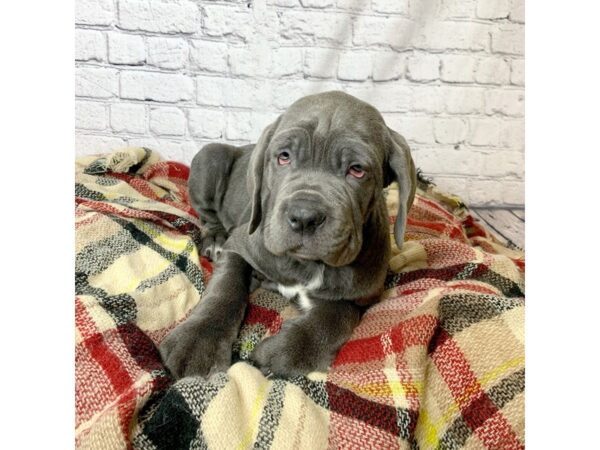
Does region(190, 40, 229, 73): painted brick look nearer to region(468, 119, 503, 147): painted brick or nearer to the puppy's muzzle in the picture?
region(468, 119, 503, 147): painted brick

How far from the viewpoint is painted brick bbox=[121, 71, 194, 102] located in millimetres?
4496

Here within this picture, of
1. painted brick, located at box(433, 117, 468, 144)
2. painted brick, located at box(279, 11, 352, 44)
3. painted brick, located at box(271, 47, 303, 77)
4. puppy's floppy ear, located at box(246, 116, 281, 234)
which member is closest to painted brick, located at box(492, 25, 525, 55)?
painted brick, located at box(433, 117, 468, 144)

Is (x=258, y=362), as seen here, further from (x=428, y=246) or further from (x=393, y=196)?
(x=393, y=196)

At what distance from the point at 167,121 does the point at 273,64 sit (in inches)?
38.9

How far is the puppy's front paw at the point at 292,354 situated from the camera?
2205mm

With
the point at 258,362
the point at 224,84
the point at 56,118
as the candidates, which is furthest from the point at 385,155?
the point at 224,84

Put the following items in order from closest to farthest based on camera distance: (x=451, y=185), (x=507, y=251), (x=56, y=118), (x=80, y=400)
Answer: (x=56, y=118) < (x=80, y=400) < (x=507, y=251) < (x=451, y=185)

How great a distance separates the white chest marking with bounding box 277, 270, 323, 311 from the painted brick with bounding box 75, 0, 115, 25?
111 inches

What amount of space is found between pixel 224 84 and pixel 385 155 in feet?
7.49

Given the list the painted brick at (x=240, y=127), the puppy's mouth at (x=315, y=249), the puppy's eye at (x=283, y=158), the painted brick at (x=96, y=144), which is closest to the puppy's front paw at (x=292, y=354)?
the puppy's mouth at (x=315, y=249)

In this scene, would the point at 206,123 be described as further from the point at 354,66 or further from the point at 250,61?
the point at 354,66

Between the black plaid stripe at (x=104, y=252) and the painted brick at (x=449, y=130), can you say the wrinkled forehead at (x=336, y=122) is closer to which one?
the black plaid stripe at (x=104, y=252)

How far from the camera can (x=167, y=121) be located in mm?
4633

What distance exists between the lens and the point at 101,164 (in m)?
4.08
